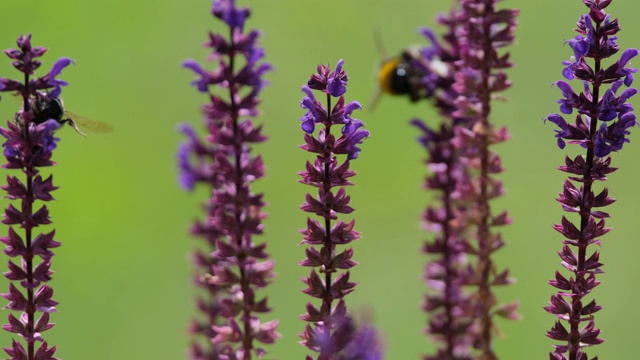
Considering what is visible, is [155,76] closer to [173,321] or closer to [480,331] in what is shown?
[173,321]

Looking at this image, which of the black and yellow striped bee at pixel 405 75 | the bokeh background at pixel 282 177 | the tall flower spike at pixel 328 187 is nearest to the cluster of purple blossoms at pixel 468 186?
the tall flower spike at pixel 328 187

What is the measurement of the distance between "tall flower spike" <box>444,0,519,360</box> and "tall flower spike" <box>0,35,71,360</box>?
95cm

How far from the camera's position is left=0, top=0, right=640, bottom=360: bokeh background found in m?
4.82

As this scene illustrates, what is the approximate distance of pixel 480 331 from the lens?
2332 millimetres

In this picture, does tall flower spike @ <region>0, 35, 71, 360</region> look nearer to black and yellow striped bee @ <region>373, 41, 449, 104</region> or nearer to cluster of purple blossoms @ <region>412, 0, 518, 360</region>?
cluster of purple blossoms @ <region>412, 0, 518, 360</region>

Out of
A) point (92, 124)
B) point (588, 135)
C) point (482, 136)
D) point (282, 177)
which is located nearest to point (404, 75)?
point (482, 136)

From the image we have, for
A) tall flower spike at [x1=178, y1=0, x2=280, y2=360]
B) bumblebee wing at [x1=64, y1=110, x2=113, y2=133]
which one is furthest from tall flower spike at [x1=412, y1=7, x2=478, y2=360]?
bumblebee wing at [x1=64, y1=110, x2=113, y2=133]

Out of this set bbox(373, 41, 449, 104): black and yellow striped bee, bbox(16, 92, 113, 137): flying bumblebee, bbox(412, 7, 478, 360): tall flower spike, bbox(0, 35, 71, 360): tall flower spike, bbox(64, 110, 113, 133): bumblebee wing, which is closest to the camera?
bbox(0, 35, 71, 360): tall flower spike

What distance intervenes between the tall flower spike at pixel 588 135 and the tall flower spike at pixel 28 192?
0.99 metres

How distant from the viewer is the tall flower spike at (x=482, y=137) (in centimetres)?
233

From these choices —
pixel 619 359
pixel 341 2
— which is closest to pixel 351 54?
pixel 341 2

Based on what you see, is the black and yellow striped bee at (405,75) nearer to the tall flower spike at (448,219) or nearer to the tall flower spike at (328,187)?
the tall flower spike at (448,219)

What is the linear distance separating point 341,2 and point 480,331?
17.7 feet

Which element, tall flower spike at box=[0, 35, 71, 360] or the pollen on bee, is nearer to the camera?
tall flower spike at box=[0, 35, 71, 360]
